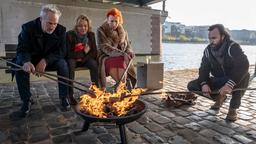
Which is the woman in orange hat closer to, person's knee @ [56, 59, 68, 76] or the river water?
person's knee @ [56, 59, 68, 76]

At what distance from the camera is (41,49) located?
3918mm

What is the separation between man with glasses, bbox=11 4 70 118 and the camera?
3639 mm

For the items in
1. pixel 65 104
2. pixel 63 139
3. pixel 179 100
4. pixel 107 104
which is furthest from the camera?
pixel 179 100

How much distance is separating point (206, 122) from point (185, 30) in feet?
139

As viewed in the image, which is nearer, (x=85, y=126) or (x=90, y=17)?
(x=85, y=126)

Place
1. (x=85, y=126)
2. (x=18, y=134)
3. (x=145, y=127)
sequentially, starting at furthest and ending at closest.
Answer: (x=145, y=127)
(x=85, y=126)
(x=18, y=134)

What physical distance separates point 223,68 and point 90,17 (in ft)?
17.3

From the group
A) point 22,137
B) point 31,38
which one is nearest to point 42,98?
point 31,38

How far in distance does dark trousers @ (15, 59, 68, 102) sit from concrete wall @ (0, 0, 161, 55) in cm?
306

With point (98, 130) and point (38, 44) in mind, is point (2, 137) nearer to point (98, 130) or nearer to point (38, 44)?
point (98, 130)

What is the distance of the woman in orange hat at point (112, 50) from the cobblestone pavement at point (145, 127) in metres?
0.96

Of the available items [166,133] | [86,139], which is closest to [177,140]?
[166,133]

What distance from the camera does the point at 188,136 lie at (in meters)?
3.07

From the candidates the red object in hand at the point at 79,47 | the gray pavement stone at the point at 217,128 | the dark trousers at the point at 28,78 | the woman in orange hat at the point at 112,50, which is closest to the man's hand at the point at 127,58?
the woman in orange hat at the point at 112,50
